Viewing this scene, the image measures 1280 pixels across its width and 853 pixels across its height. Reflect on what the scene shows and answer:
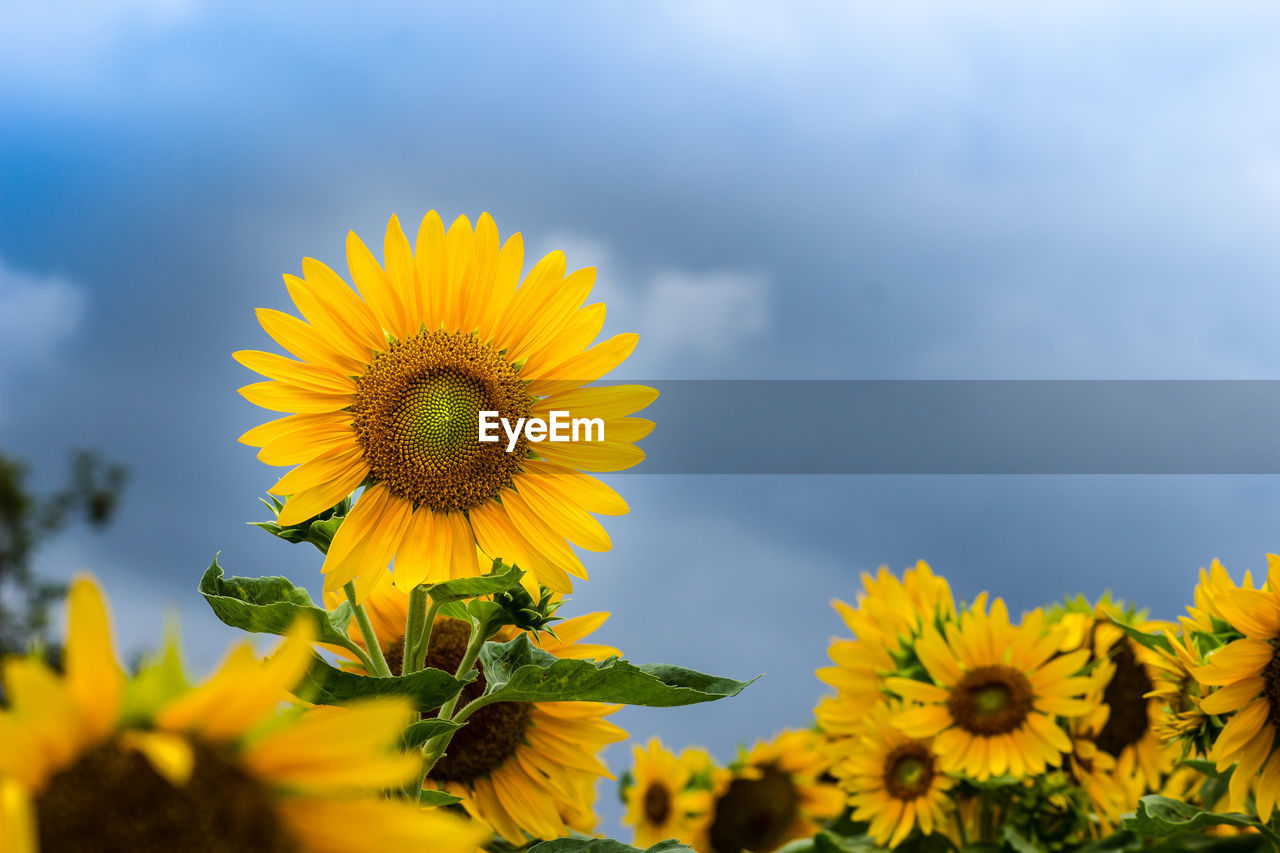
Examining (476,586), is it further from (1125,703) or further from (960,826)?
→ (1125,703)

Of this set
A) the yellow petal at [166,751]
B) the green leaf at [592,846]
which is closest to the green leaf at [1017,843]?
the green leaf at [592,846]

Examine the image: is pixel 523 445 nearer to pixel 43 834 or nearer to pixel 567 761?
pixel 567 761

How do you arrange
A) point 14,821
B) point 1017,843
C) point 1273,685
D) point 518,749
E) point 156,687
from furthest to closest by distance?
point 1017,843 → point 518,749 → point 1273,685 → point 156,687 → point 14,821

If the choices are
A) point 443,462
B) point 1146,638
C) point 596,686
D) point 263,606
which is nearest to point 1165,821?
point 1146,638

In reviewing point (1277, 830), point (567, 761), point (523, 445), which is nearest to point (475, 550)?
point (523, 445)

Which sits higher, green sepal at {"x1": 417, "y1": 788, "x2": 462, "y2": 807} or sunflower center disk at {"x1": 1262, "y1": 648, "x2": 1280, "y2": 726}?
sunflower center disk at {"x1": 1262, "y1": 648, "x2": 1280, "y2": 726}

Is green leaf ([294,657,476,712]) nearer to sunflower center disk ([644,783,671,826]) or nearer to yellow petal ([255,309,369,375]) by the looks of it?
yellow petal ([255,309,369,375])

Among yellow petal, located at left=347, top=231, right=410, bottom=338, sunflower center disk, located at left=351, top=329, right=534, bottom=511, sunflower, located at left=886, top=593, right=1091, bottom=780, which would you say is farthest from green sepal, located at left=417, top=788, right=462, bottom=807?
sunflower, located at left=886, top=593, right=1091, bottom=780
